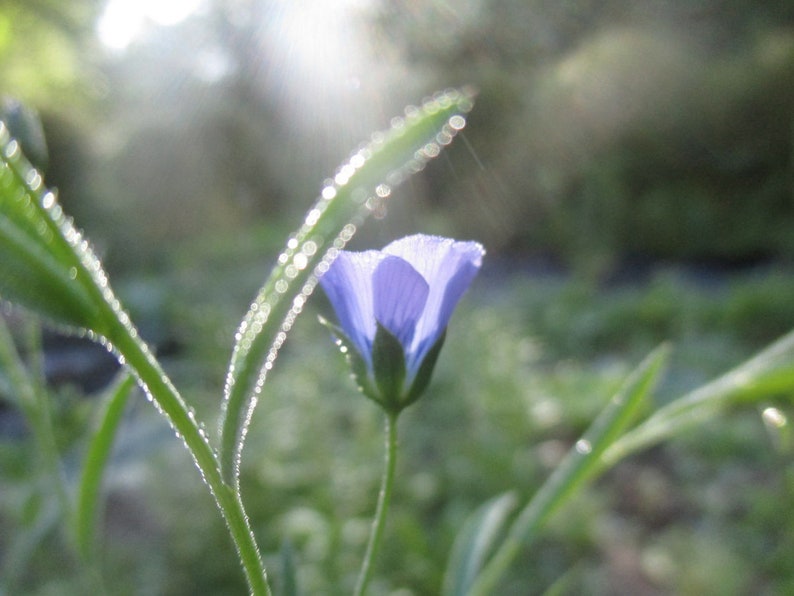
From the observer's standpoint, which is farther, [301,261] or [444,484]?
[444,484]

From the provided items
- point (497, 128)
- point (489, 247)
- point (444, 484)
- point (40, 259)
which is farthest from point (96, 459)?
point (497, 128)

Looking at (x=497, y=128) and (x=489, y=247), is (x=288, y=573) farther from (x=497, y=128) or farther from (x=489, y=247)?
(x=497, y=128)

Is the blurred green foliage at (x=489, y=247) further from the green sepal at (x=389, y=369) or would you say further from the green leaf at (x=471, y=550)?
the green sepal at (x=389, y=369)

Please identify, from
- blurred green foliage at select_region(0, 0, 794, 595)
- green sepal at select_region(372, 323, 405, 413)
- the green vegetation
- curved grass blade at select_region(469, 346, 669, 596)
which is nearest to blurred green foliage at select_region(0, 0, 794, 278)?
blurred green foliage at select_region(0, 0, 794, 595)

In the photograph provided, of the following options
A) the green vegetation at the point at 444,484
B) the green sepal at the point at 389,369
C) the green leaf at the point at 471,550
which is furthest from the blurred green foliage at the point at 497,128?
the green sepal at the point at 389,369

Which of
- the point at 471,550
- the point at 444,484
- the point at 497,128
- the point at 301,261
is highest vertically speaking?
the point at 301,261

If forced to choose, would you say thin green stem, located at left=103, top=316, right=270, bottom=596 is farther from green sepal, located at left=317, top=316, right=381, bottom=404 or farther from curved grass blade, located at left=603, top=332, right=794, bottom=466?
curved grass blade, located at left=603, top=332, right=794, bottom=466

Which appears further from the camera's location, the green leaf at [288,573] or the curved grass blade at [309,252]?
the green leaf at [288,573]
